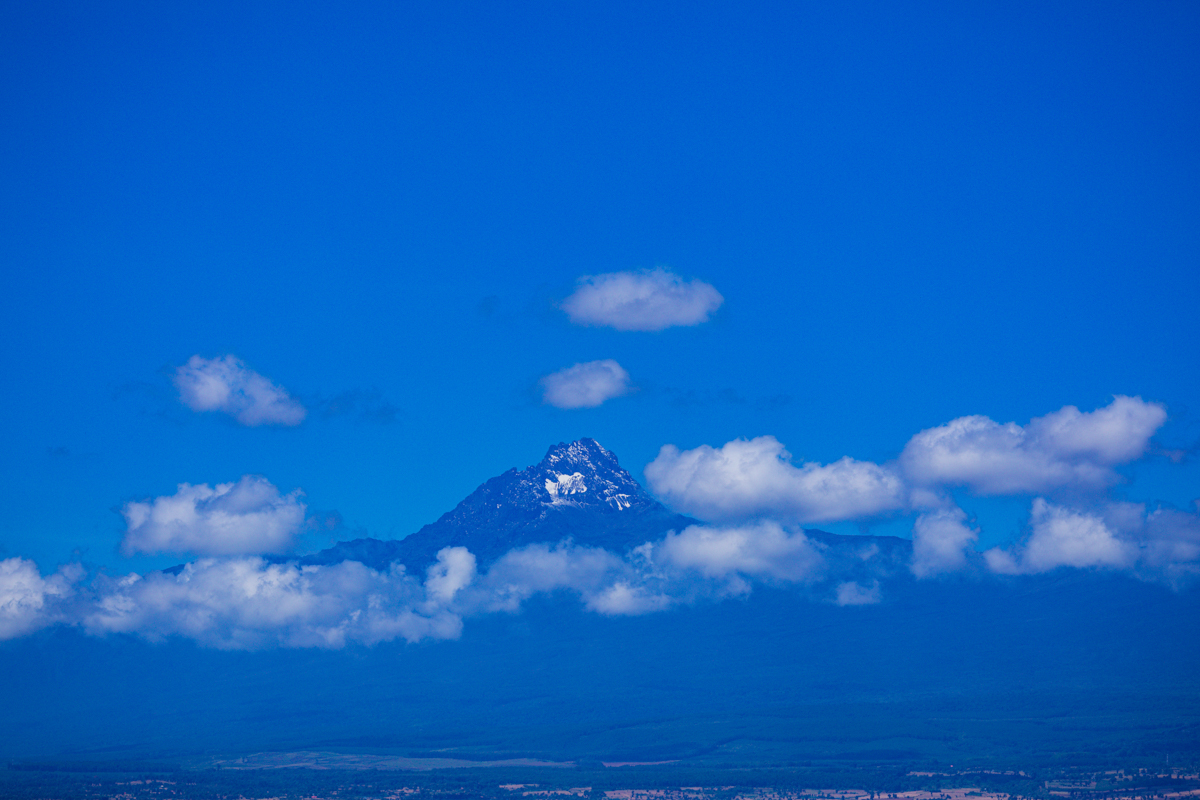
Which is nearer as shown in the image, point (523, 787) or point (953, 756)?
point (523, 787)

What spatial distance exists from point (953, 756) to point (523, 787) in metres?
64.3

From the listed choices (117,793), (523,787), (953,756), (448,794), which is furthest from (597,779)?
(117,793)

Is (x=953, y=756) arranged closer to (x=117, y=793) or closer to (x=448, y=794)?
(x=448, y=794)

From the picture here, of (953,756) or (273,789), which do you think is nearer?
(273,789)

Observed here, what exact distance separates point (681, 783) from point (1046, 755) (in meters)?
55.5

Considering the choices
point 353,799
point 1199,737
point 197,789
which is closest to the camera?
point 353,799

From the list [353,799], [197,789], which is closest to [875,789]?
[353,799]

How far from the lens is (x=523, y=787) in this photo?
17612cm

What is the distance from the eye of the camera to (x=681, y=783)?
174 m

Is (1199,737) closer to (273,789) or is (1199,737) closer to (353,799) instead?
(353,799)

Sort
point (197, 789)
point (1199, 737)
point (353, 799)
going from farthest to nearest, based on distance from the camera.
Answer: point (1199, 737) < point (197, 789) < point (353, 799)

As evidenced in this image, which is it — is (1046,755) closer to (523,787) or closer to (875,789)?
(875,789)

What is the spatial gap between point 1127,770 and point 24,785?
498 ft

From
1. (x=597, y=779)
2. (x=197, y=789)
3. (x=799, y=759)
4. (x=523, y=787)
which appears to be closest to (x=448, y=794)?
(x=523, y=787)
